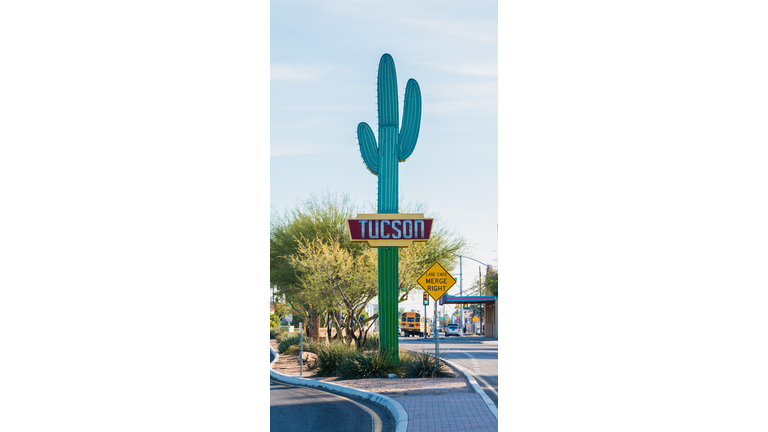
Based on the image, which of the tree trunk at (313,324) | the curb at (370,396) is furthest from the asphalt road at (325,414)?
the tree trunk at (313,324)

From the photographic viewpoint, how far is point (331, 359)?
704 inches

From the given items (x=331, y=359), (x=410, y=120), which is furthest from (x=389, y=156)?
(x=331, y=359)

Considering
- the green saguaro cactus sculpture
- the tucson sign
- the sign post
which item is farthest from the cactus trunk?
the sign post

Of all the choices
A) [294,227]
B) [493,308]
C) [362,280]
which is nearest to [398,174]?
[362,280]

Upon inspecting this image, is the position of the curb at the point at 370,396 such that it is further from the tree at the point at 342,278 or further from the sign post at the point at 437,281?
the tree at the point at 342,278

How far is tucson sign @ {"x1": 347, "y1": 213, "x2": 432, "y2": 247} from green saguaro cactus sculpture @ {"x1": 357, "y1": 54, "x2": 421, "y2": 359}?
41cm

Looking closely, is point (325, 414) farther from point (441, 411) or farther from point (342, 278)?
point (342, 278)

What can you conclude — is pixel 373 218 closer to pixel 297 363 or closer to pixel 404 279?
pixel 404 279

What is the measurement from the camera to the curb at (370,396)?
31.1 ft

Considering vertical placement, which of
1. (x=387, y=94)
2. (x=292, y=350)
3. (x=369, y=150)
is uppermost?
(x=387, y=94)

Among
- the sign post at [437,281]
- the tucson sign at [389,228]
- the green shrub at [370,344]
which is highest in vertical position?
the tucson sign at [389,228]

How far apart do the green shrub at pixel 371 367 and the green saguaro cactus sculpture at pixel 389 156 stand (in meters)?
0.38

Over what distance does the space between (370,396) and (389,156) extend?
651 centimetres
